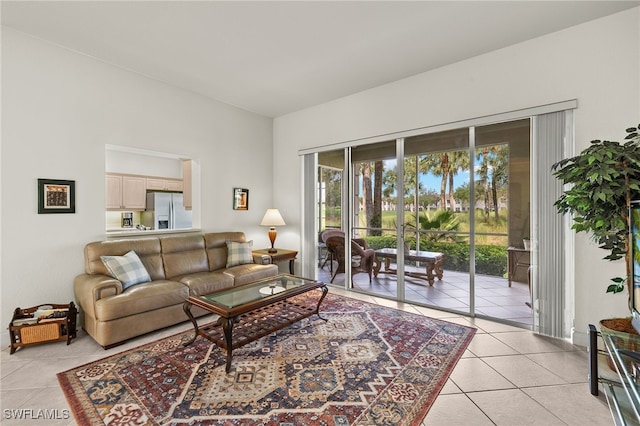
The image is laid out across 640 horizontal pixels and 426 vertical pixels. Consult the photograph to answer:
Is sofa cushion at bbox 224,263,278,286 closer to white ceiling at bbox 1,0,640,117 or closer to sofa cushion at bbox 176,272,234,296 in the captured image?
sofa cushion at bbox 176,272,234,296

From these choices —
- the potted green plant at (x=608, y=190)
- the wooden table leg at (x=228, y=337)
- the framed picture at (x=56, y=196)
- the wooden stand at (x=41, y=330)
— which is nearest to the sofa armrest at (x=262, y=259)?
the wooden table leg at (x=228, y=337)

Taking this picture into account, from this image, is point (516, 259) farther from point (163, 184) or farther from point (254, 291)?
point (163, 184)

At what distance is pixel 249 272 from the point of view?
12.7ft

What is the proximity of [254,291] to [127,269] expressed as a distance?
143 centimetres

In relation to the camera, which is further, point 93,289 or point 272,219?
point 272,219

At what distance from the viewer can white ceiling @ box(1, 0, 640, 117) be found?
8.21 feet

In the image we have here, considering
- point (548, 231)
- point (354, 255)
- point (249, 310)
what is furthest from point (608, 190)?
point (354, 255)

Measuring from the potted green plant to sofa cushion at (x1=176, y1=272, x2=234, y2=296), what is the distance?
139 inches

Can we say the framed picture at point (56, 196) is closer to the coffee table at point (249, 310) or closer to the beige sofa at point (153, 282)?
the beige sofa at point (153, 282)

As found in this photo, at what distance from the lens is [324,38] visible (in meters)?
2.95

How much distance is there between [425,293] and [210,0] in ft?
13.4

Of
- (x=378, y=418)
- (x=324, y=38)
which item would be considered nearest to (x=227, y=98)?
(x=324, y=38)

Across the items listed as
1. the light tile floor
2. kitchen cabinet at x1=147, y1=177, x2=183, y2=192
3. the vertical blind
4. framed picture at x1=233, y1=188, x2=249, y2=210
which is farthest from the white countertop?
the vertical blind

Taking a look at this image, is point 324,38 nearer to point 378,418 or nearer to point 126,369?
point 378,418
